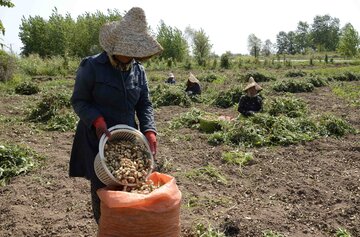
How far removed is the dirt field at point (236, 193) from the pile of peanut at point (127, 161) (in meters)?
1.10

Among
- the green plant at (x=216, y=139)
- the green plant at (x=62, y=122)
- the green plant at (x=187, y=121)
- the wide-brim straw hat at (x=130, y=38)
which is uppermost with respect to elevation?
the wide-brim straw hat at (x=130, y=38)

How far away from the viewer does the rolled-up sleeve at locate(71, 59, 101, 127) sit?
2529mm

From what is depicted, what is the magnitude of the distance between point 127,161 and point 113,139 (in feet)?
0.63

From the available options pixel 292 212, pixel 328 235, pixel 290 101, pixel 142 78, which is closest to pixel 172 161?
pixel 292 212

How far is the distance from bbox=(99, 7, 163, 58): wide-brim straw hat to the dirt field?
1717mm

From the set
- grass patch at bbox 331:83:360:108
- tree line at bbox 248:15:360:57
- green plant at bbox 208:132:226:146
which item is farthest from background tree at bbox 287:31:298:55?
green plant at bbox 208:132:226:146

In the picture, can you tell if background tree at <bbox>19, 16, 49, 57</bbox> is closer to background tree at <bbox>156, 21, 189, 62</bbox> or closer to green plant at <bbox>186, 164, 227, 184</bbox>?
background tree at <bbox>156, 21, 189, 62</bbox>

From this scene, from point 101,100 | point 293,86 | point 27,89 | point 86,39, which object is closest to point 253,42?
point 86,39

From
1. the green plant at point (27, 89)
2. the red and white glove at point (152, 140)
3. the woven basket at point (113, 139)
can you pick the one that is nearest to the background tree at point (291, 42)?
the green plant at point (27, 89)

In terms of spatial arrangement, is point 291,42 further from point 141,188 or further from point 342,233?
point 141,188

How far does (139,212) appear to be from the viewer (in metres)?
2.38

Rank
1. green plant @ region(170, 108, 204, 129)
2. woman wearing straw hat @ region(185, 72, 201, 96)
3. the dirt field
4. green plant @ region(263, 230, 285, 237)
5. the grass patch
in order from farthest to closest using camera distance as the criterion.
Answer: woman wearing straw hat @ region(185, 72, 201, 96)
the grass patch
green plant @ region(170, 108, 204, 129)
the dirt field
green plant @ region(263, 230, 285, 237)

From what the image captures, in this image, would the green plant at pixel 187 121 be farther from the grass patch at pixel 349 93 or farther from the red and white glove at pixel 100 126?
the red and white glove at pixel 100 126

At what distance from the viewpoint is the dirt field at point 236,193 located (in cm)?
371
